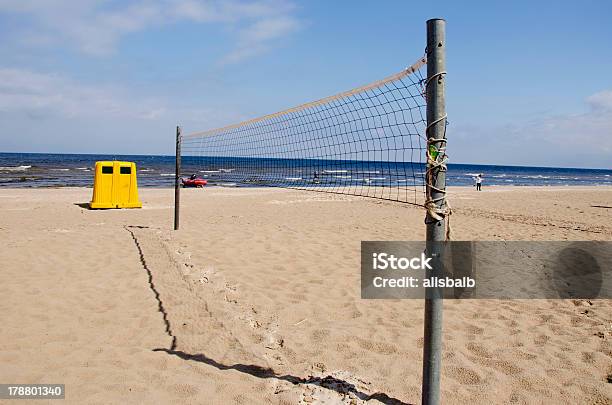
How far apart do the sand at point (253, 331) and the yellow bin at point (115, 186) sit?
4790 mm

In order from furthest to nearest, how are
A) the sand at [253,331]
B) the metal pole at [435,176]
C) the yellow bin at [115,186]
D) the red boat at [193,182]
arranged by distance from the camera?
the red boat at [193,182] → the yellow bin at [115,186] → the sand at [253,331] → the metal pole at [435,176]

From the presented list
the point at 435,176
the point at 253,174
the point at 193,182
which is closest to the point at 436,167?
the point at 435,176

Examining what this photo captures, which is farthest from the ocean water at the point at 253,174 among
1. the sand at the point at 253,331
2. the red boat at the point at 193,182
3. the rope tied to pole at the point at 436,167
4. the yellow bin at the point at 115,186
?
the yellow bin at the point at 115,186

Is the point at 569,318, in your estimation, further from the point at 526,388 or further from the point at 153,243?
the point at 153,243

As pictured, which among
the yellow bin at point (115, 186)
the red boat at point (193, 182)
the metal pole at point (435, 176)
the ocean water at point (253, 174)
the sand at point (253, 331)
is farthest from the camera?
→ the red boat at point (193, 182)

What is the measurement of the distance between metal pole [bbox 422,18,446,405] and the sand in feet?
1.74

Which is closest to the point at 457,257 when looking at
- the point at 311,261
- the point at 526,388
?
the point at 311,261

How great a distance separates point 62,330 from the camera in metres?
3.51

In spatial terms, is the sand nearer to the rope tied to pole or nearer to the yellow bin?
the rope tied to pole

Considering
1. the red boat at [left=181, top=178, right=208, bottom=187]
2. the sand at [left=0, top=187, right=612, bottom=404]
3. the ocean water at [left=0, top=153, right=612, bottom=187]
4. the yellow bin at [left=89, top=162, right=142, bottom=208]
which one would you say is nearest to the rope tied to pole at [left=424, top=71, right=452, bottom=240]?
the ocean water at [left=0, top=153, right=612, bottom=187]

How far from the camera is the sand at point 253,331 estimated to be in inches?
107

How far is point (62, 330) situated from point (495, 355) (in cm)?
336

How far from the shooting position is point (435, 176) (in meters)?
2.23

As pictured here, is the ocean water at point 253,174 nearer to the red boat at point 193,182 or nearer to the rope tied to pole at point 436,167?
the red boat at point 193,182
